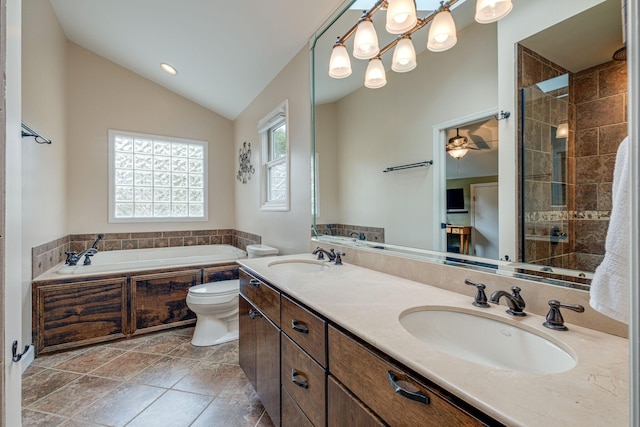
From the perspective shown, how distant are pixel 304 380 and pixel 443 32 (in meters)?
1.64

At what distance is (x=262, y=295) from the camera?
1602 mm

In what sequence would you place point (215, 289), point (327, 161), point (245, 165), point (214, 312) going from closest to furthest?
point (327, 161) → point (214, 312) → point (215, 289) → point (245, 165)

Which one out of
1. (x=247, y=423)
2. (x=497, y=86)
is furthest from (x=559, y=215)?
(x=247, y=423)

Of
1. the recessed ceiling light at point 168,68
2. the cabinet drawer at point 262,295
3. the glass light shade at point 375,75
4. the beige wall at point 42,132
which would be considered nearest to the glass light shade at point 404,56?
the glass light shade at point 375,75

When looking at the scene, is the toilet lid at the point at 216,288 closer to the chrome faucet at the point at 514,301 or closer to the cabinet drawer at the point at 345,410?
the cabinet drawer at the point at 345,410

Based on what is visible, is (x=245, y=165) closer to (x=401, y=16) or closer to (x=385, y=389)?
(x=401, y=16)

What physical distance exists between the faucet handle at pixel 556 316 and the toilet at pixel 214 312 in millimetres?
2329

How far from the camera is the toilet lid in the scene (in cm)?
258

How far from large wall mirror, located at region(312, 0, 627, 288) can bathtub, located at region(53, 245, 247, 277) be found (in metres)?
2.04

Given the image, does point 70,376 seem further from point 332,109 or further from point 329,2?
point 329,2

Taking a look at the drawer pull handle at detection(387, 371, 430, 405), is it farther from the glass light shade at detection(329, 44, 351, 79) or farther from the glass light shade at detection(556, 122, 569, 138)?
the glass light shade at detection(329, 44, 351, 79)

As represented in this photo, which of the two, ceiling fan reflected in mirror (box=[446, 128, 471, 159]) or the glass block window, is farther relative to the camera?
the glass block window

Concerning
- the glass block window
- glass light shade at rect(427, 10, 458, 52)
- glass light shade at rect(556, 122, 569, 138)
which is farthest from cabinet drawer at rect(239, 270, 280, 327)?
the glass block window

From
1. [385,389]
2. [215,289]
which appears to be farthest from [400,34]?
[215,289]
